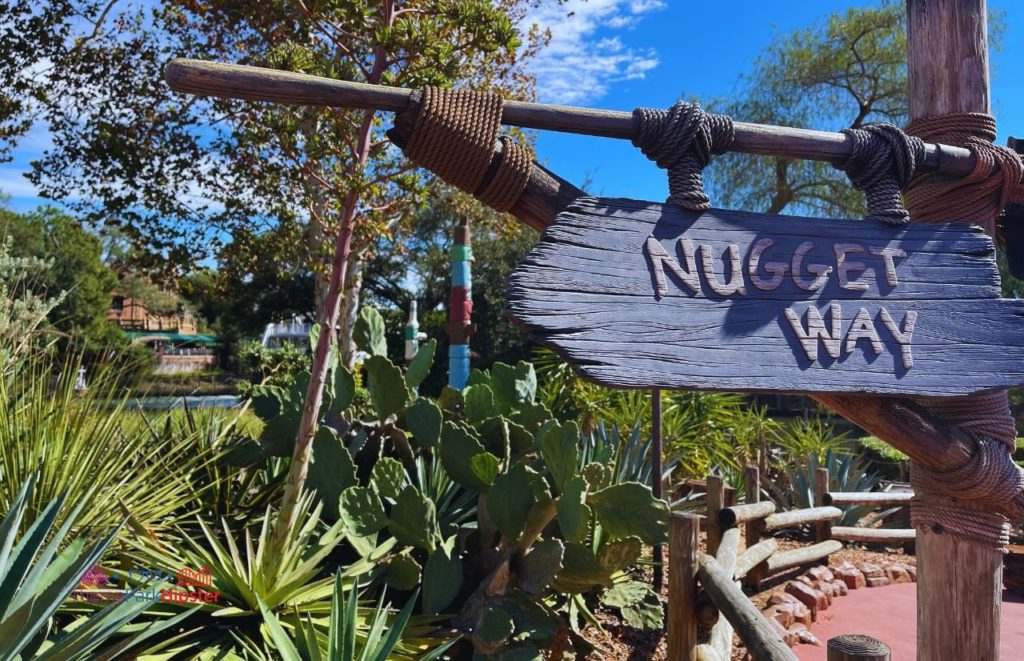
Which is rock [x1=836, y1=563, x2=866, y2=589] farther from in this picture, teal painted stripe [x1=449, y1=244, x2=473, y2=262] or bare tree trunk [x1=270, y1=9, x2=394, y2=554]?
teal painted stripe [x1=449, y1=244, x2=473, y2=262]

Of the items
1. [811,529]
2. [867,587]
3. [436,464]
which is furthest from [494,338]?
[436,464]

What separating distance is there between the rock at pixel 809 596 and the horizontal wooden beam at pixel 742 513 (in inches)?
18.8

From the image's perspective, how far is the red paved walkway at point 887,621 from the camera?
391 centimetres

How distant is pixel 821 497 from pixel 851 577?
0.92 metres

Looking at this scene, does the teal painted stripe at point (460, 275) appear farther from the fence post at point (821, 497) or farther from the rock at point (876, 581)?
the rock at point (876, 581)

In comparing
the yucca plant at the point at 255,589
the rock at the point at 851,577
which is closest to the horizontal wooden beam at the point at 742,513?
the rock at the point at 851,577

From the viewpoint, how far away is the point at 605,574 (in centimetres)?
288

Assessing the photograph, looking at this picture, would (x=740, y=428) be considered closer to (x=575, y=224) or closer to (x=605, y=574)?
(x=605, y=574)

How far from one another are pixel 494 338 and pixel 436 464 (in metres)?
15.6

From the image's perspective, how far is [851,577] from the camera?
5.29 m

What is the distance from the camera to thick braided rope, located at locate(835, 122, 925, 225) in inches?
68.2

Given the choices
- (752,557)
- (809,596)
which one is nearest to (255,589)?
(752,557)

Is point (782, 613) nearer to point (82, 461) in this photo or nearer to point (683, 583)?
point (683, 583)

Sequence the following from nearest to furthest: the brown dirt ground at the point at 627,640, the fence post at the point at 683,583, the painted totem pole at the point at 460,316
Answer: the fence post at the point at 683,583, the brown dirt ground at the point at 627,640, the painted totem pole at the point at 460,316
